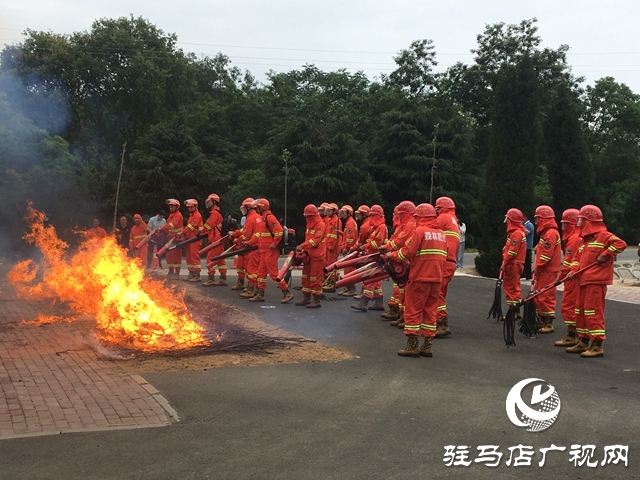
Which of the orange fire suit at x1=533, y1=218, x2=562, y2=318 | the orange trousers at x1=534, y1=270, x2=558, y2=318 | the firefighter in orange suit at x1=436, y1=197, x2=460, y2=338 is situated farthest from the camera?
the orange trousers at x1=534, y1=270, x2=558, y2=318

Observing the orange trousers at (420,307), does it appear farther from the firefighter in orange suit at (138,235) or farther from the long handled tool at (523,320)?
the firefighter in orange suit at (138,235)

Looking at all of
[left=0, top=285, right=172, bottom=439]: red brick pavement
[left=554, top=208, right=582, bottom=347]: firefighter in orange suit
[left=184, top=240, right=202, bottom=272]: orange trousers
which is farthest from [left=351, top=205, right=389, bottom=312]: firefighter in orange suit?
[left=184, top=240, right=202, bottom=272]: orange trousers

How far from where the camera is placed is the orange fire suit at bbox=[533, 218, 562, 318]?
38.1ft

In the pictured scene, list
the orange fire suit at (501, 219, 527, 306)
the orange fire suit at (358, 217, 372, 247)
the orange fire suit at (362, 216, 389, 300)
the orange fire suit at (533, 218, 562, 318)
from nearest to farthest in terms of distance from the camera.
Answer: the orange fire suit at (533, 218, 562, 318) → the orange fire suit at (501, 219, 527, 306) → the orange fire suit at (362, 216, 389, 300) → the orange fire suit at (358, 217, 372, 247)

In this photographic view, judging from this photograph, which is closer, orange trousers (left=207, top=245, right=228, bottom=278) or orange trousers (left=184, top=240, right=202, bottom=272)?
orange trousers (left=207, top=245, right=228, bottom=278)

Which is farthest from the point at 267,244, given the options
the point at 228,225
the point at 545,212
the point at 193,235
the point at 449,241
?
the point at 545,212

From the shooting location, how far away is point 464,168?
140ft

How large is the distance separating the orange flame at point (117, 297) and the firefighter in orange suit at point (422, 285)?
2786 millimetres

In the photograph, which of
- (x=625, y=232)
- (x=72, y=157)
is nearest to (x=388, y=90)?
(x=625, y=232)

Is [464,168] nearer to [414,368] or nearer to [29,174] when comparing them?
[29,174]

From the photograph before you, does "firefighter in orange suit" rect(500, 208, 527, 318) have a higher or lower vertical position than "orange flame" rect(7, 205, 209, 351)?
higher

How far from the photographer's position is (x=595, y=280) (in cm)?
957

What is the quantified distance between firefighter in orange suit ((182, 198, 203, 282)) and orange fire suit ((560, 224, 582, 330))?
9.80 metres

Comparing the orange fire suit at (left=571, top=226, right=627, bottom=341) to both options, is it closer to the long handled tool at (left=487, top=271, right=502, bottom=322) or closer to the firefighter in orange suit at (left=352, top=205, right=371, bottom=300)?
the long handled tool at (left=487, top=271, right=502, bottom=322)
